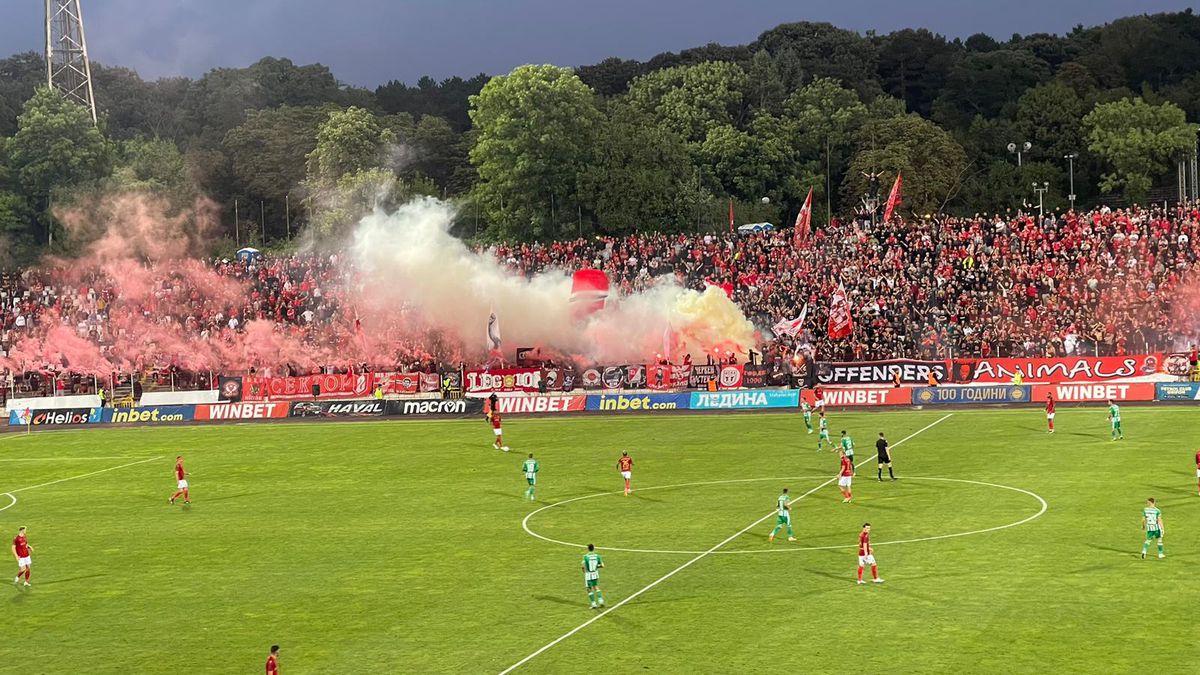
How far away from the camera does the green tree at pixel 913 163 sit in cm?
11112

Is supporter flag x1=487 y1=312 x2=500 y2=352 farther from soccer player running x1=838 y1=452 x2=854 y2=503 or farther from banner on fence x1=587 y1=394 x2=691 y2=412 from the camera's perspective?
soccer player running x1=838 y1=452 x2=854 y2=503

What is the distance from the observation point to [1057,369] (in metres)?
72.7

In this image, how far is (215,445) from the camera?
7144cm

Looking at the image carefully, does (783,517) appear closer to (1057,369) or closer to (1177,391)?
(1177,391)

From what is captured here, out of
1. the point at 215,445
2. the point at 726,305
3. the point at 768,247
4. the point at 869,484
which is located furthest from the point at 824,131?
the point at 869,484

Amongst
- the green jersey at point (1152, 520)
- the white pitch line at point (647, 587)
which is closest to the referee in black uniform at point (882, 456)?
the white pitch line at point (647, 587)

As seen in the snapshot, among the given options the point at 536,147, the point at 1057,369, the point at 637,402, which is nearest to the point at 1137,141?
the point at 1057,369

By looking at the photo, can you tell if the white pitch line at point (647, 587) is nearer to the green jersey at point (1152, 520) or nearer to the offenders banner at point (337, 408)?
the green jersey at point (1152, 520)

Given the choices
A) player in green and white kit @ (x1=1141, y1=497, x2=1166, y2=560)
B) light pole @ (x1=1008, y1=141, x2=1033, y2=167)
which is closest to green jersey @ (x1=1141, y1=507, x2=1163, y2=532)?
player in green and white kit @ (x1=1141, y1=497, x2=1166, y2=560)

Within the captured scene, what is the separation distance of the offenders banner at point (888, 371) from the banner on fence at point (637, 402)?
8662 mm

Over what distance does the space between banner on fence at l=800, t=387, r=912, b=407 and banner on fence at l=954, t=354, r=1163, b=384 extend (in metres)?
3.52

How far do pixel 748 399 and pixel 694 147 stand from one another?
51628 mm

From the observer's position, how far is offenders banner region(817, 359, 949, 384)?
74500 mm

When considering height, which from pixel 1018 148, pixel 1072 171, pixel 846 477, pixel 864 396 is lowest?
pixel 846 477
